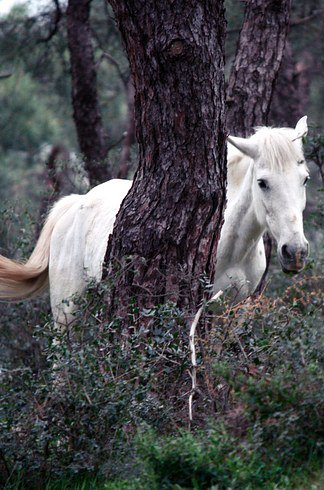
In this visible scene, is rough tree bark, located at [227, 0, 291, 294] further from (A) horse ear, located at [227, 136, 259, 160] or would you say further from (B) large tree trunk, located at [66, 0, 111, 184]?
(B) large tree trunk, located at [66, 0, 111, 184]

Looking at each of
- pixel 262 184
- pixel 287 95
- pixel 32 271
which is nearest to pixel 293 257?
pixel 262 184

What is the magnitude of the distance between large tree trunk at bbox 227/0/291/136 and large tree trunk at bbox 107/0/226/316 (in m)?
2.87

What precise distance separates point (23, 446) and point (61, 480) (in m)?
0.25

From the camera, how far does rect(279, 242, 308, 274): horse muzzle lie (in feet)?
20.4

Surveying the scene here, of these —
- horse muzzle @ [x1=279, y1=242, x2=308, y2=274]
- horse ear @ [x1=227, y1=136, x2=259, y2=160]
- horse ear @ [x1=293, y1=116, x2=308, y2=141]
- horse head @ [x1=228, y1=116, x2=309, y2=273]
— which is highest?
horse ear @ [x1=293, y1=116, x2=308, y2=141]

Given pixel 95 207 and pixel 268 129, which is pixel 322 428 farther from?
pixel 95 207

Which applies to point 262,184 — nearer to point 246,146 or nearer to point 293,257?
point 246,146

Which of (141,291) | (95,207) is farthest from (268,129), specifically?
(141,291)

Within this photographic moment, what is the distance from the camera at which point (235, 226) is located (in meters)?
6.99

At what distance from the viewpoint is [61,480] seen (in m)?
4.40

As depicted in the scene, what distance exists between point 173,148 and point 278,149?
1.51 meters

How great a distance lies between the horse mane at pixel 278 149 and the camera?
21.6ft

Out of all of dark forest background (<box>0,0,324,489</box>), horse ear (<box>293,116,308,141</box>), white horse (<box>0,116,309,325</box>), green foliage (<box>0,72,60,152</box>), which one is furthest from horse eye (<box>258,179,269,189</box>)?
green foliage (<box>0,72,60,152</box>)

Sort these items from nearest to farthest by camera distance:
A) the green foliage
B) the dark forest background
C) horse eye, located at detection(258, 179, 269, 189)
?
the dark forest background, horse eye, located at detection(258, 179, 269, 189), the green foliage
